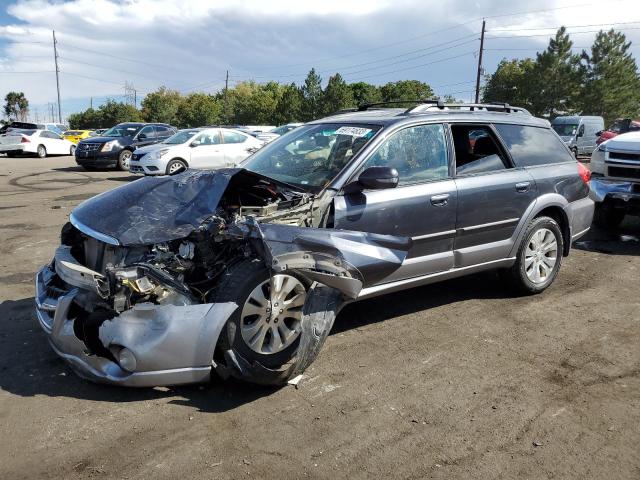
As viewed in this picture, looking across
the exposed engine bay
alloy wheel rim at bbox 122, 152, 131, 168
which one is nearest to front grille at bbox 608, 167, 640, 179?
the exposed engine bay

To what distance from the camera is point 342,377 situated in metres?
3.79

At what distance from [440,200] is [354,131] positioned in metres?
0.94

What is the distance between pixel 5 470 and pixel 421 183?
343 cm

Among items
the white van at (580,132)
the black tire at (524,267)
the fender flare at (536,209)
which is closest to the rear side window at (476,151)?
the fender flare at (536,209)

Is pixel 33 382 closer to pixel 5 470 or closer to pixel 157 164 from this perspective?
pixel 5 470

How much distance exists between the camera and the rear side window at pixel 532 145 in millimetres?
5309

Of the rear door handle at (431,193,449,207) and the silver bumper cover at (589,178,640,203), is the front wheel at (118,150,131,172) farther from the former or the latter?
the rear door handle at (431,193,449,207)

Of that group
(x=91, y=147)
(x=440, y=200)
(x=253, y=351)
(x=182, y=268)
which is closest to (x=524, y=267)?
(x=440, y=200)

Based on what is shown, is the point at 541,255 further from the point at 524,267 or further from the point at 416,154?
the point at 416,154

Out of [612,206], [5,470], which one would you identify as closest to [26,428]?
[5,470]

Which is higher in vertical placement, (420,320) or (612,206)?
(612,206)

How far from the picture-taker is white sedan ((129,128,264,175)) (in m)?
14.9

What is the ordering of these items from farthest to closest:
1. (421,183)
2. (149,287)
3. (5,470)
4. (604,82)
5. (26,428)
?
(604,82) → (421,183) → (149,287) → (26,428) → (5,470)

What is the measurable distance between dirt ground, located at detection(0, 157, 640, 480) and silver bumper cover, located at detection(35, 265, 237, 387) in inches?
9.3
